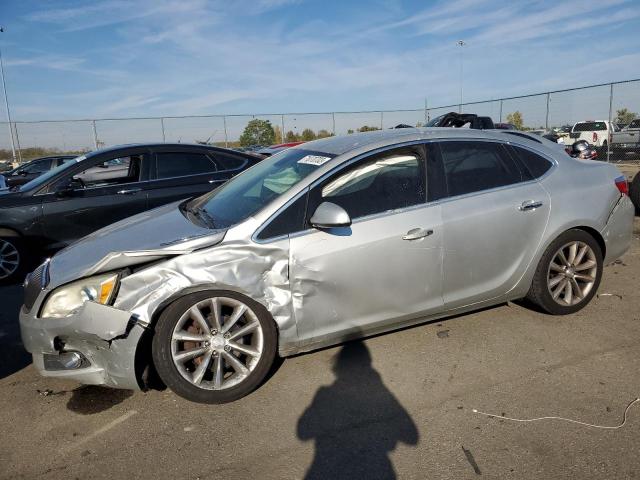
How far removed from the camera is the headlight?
2896 mm

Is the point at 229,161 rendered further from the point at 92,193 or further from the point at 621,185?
the point at 621,185

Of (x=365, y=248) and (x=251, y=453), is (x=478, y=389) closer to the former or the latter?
(x=365, y=248)

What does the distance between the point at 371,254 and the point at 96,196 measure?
14.0 feet

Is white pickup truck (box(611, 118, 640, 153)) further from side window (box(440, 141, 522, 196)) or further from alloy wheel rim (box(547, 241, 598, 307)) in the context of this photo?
side window (box(440, 141, 522, 196))

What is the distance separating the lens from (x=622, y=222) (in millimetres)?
4176

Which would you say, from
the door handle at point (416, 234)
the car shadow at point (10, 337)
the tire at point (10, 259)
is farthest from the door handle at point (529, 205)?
the tire at point (10, 259)

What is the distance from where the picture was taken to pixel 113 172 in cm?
648

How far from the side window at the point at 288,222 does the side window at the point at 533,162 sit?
1805 mm

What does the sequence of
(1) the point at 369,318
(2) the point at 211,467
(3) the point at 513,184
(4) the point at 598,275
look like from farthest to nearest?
(4) the point at 598,275
(3) the point at 513,184
(1) the point at 369,318
(2) the point at 211,467

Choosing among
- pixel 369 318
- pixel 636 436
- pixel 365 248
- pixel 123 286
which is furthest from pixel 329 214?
pixel 636 436

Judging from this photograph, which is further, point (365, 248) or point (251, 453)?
point (365, 248)

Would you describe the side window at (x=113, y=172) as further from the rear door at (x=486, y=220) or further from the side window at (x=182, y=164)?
the rear door at (x=486, y=220)

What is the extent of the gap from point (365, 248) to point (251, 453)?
4.51ft

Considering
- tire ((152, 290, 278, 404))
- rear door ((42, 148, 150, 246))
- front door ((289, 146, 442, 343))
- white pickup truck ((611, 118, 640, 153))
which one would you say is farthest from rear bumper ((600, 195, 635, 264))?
white pickup truck ((611, 118, 640, 153))
